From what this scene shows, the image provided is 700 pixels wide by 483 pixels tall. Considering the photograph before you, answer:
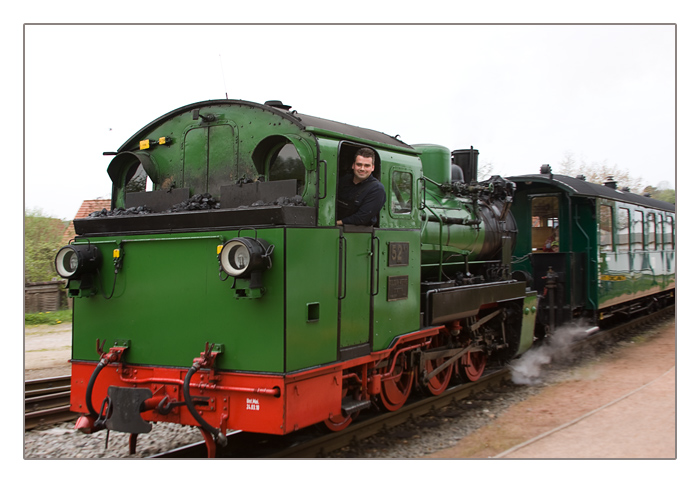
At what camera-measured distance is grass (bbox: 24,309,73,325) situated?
1440 cm

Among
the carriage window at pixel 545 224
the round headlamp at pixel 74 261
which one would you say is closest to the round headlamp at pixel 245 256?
the round headlamp at pixel 74 261

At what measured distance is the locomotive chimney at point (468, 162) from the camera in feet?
28.6

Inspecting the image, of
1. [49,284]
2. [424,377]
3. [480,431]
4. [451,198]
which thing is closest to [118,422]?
[424,377]

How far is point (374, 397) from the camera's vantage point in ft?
19.2

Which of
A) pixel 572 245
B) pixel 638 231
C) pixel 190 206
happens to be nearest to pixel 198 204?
pixel 190 206

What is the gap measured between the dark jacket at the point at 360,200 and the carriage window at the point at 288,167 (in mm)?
566

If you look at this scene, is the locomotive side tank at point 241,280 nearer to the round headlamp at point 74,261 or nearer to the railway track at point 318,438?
→ the round headlamp at point 74,261

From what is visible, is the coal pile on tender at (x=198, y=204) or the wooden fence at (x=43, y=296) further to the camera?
the wooden fence at (x=43, y=296)

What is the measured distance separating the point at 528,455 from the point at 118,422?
3.67 m

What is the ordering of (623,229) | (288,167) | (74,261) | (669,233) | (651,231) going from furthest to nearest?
1. (669,233)
2. (651,231)
3. (623,229)
4. (74,261)
5. (288,167)

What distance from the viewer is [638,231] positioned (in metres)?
12.2

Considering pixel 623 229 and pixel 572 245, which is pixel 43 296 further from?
pixel 623 229

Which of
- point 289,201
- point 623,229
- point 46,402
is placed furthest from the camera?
point 623,229

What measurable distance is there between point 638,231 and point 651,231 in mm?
1152
